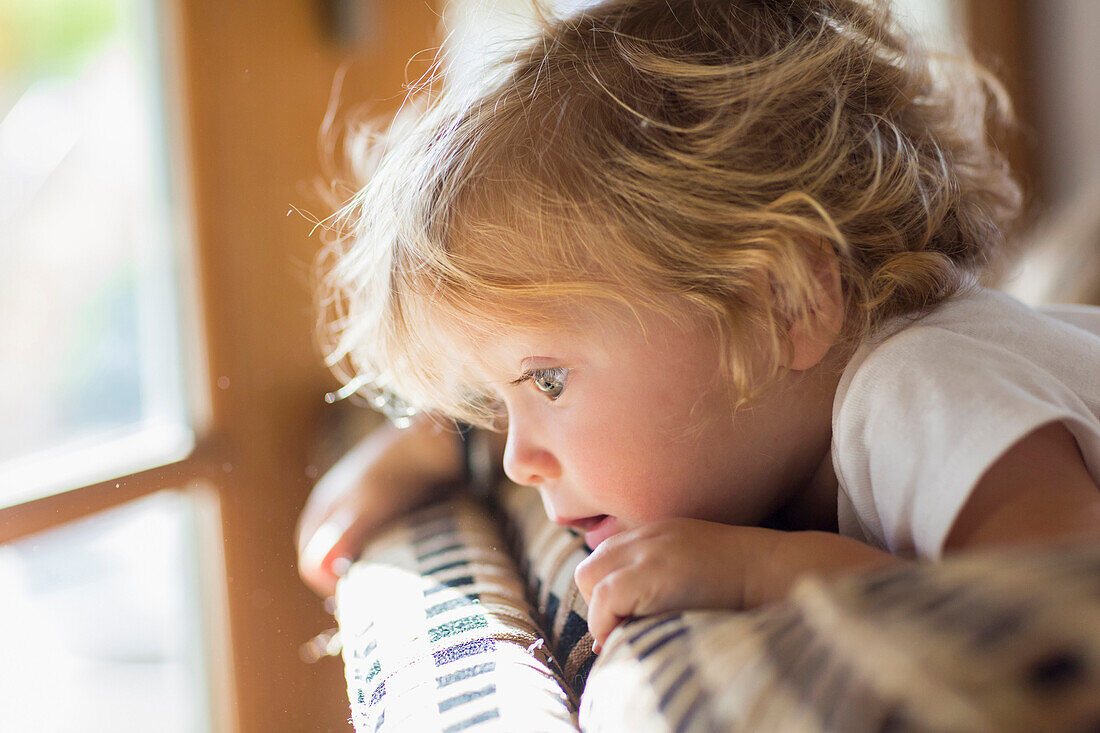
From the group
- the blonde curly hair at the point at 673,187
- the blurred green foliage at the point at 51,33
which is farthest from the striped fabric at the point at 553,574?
the blurred green foliage at the point at 51,33

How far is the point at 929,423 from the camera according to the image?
37cm

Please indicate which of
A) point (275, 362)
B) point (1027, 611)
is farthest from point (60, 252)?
point (1027, 611)

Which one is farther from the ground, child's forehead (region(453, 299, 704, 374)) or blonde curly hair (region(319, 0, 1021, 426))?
blonde curly hair (region(319, 0, 1021, 426))

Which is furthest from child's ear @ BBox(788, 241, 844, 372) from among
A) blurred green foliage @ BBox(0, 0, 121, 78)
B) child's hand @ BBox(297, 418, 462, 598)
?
blurred green foliage @ BBox(0, 0, 121, 78)

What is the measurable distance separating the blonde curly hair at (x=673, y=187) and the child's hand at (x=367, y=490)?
0.09m

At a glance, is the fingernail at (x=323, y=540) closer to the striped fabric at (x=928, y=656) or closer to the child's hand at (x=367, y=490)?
the child's hand at (x=367, y=490)

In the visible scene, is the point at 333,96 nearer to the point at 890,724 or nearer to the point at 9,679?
the point at 9,679

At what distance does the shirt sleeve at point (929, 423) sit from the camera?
1.14 ft

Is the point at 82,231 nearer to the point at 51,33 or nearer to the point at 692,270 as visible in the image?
the point at 51,33

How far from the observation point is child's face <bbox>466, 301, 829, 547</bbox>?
461mm

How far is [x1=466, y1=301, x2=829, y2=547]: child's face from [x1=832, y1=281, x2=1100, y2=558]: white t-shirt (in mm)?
58

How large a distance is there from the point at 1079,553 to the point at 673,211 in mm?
294

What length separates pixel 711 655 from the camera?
236mm

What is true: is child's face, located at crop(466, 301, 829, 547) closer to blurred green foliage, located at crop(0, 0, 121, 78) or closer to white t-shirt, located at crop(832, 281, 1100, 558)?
white t-shirt, located at crop(832, 281, 1100, 558)
